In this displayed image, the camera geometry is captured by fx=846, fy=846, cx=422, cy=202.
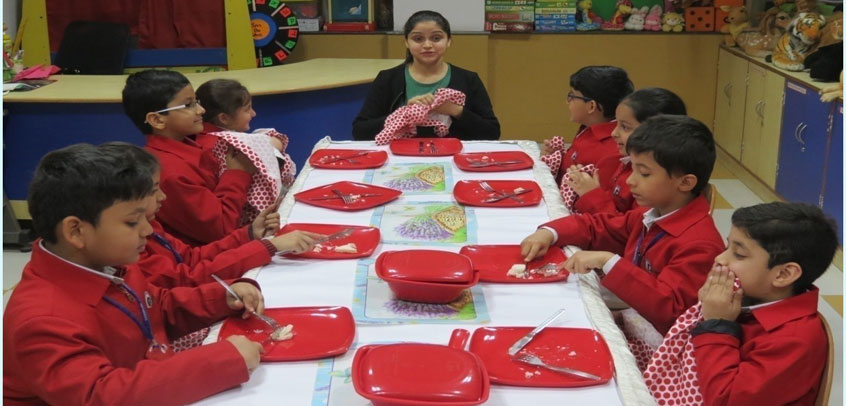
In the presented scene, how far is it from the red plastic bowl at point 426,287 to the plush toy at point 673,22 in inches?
181

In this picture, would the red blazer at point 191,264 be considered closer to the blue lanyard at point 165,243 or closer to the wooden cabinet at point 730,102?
the blue lanyard at point 165,243

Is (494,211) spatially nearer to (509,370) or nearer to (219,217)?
(219,217)

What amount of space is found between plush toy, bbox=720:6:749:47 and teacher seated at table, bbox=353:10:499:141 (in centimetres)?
288

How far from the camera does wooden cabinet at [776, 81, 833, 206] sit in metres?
4.04

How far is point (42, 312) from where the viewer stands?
1272 mm

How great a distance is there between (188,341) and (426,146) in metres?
1.36

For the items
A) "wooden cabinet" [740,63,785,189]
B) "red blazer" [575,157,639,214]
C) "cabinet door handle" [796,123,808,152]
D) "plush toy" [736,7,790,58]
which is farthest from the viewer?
"plush toy" [736,7,790,58]

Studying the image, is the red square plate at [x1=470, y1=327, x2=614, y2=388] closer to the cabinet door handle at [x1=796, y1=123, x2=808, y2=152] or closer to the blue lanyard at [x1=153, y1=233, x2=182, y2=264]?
the blue lanyard at [x1=153, y1=233, x2=182, y2=264]

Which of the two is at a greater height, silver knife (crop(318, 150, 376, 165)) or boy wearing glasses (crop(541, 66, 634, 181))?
boy wearing glasses (crop(541, 66, 634, 181))

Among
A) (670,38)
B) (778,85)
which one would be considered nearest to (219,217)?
(778,85)

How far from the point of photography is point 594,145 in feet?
8.84

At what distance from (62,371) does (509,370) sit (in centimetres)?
67

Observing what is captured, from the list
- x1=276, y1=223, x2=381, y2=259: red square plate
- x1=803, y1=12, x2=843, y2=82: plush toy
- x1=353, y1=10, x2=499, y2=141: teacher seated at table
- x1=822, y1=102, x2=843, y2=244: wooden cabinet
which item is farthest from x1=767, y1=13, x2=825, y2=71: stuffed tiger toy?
x1=276, y1=223, x2=381, y2=259: red square plate

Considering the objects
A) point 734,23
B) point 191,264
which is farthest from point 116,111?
point 734,23
